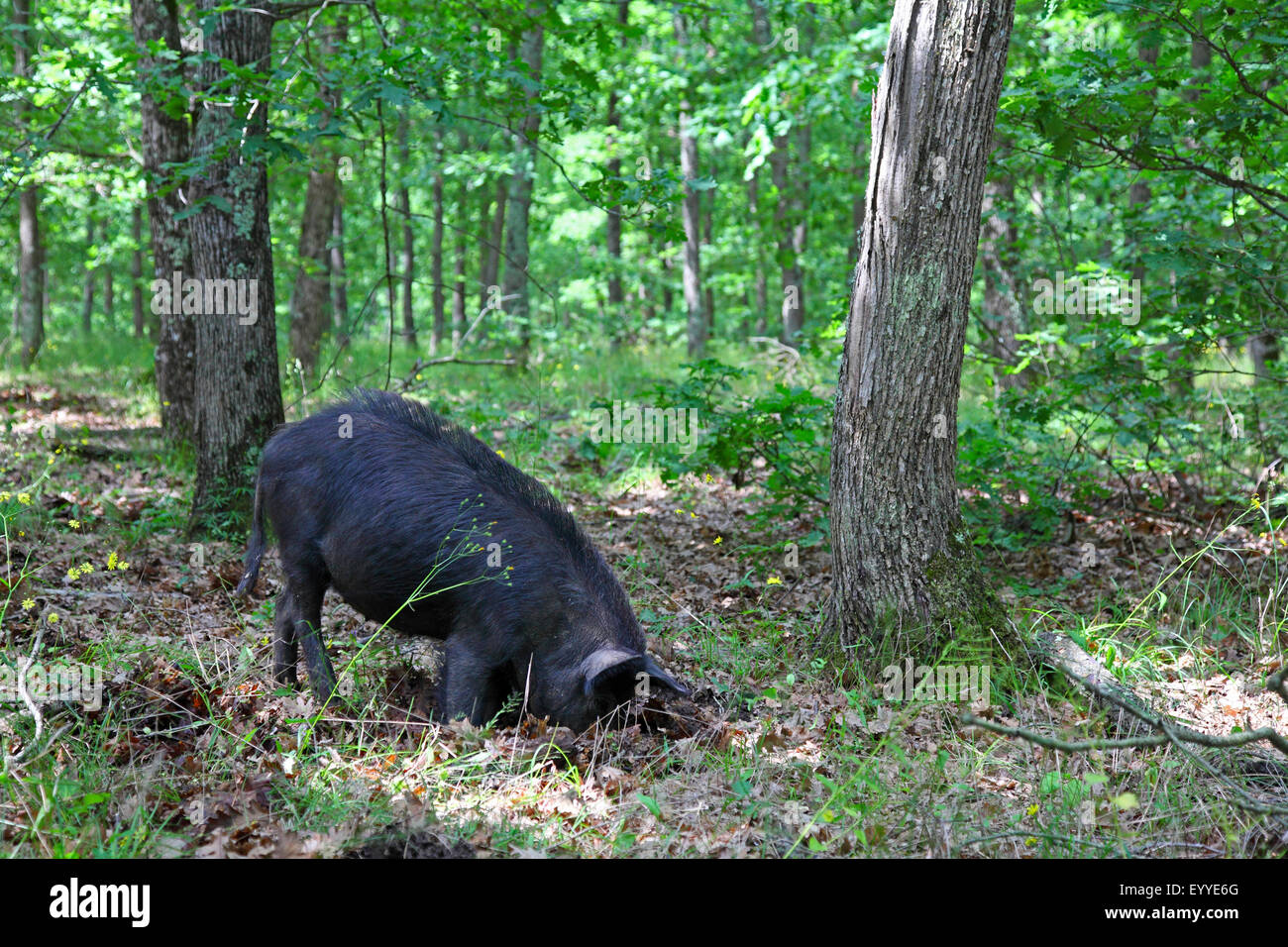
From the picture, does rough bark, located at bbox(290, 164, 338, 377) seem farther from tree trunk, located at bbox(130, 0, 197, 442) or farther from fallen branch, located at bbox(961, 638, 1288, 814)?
fallen branch, located at bbox(961, 638, 1288, 814)

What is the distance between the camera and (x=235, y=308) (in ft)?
21.2

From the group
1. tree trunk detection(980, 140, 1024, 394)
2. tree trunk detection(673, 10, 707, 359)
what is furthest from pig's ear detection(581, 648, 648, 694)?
tree trunk detection(673, 10, 707, 359)

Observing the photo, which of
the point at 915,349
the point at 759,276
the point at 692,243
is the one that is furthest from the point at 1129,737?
the point at 759,276

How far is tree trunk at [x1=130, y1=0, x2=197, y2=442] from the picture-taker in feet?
23.9

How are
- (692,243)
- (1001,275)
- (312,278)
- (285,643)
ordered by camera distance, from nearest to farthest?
1. (285,643)
2. (1001,275)
3. (312,278)
4. (692,243)

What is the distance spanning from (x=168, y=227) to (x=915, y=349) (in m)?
6.42

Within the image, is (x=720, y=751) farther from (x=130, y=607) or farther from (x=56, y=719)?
(x=130, y=607)

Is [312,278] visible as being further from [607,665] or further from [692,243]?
[607,665]

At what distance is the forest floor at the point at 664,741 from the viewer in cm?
319

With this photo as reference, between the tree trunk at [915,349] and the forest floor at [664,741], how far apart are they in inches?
16.8

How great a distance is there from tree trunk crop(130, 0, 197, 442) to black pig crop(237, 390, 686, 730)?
2.80m

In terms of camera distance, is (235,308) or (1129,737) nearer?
(1129,737)
